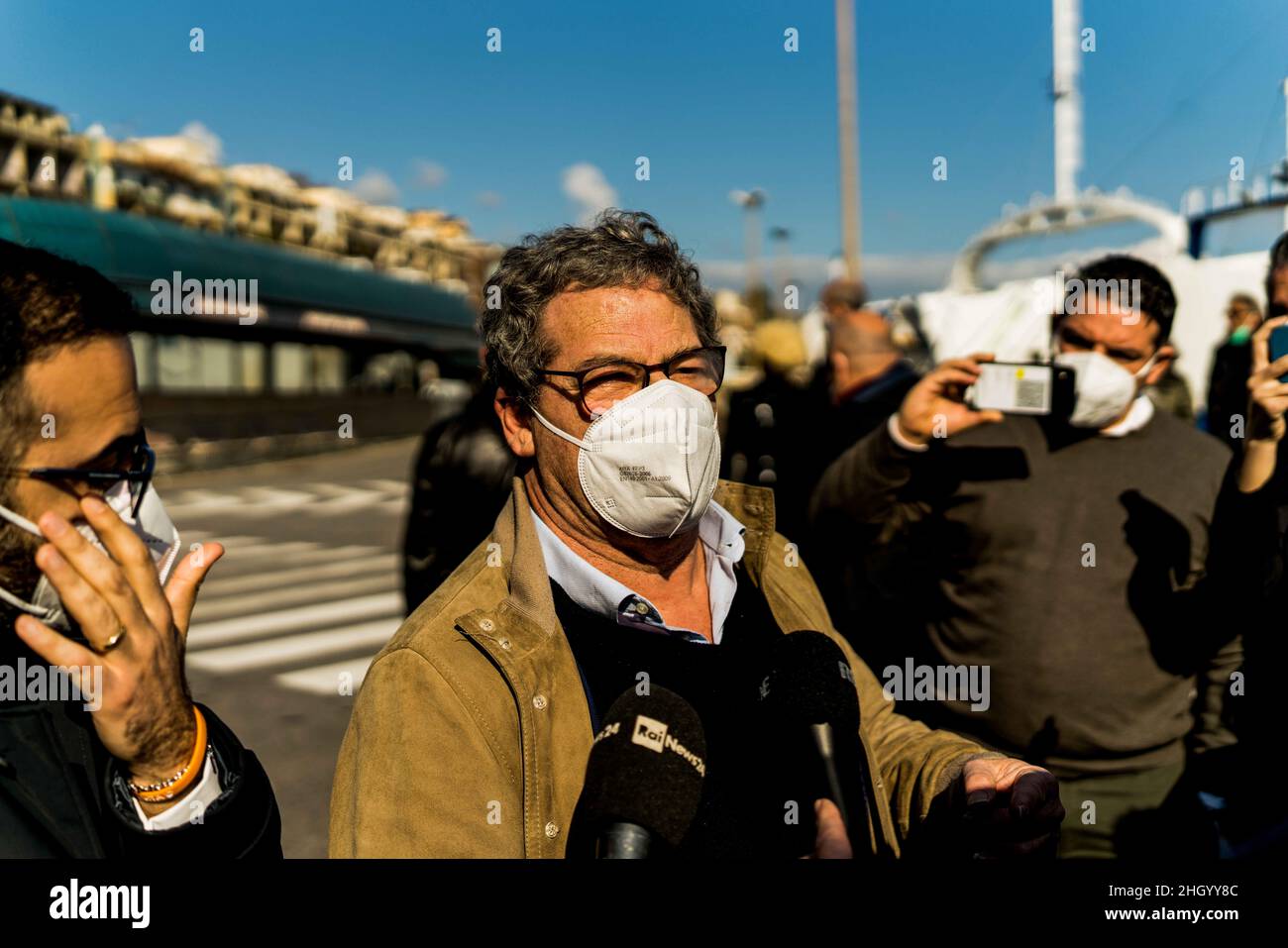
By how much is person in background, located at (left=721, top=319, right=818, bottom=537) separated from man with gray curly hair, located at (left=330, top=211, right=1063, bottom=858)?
9.01ft

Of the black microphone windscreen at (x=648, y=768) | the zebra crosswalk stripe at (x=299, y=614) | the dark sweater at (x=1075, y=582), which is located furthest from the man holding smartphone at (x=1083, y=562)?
the zebra crosswalk stripe at (x=299, y=614)

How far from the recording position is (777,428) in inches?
209

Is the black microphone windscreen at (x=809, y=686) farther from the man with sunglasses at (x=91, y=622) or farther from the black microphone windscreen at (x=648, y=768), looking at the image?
the man with sunglasses at (x=91, y=622)

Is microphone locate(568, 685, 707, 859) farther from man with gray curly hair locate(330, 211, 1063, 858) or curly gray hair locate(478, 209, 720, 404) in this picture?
curly gray hair locate(478, 209, 720, 404)

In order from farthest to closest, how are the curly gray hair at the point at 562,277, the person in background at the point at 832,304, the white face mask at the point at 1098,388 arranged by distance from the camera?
the person in background at the point at 832,304, the white face mask at the point at 1098,388, the curly gray hair at the point at 562,277

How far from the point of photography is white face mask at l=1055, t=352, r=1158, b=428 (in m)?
2.95

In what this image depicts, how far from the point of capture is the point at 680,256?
2.14 m

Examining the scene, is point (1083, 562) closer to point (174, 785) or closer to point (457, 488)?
point (457, 488)

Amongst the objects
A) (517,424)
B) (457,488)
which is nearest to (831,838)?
(517,424)

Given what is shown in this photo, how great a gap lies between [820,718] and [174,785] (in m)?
0.88

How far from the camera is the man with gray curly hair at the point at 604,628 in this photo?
5.14 ft
